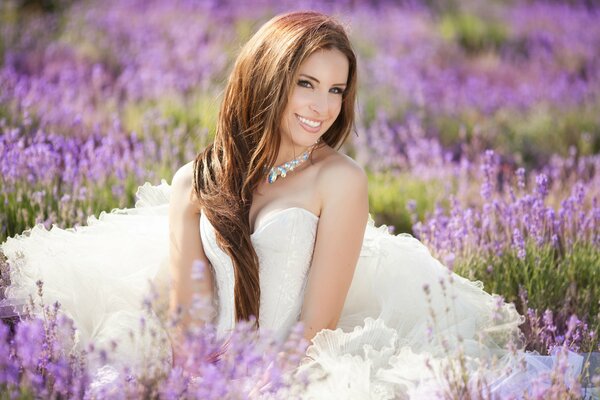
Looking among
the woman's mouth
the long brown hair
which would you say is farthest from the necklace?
the woman's mouth

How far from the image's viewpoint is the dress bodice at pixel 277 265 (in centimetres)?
297

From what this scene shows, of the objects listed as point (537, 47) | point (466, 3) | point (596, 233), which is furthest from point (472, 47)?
point (596, 233)

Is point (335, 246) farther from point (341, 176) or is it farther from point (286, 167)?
point (286, 167)

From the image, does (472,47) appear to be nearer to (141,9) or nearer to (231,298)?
(141,9)

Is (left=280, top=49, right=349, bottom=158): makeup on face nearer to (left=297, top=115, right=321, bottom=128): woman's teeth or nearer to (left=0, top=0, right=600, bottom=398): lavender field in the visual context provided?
(left=297, top=115, right=321, bottom=128): woman's teeth

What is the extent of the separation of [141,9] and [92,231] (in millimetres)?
7070

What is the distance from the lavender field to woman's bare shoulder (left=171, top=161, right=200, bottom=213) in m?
0.67

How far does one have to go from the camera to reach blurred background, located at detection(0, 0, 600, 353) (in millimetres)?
3742

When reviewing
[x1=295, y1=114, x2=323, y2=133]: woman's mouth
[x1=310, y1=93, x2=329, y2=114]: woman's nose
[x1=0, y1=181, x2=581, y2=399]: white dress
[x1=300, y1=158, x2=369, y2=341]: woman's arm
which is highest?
[x1=310, y1=93, x2=329, y2=114]: woman's nose

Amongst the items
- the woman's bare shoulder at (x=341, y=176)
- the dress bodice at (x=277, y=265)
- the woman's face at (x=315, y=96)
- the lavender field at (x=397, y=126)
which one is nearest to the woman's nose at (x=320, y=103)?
the woman's face at (x=315, y=96)

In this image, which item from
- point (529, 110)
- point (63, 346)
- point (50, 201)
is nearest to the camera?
point (63, 346)

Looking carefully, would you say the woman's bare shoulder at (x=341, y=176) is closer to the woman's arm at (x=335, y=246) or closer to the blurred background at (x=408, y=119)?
the woman's arm at (x=335, y=246)

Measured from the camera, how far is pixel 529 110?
770 centimetres

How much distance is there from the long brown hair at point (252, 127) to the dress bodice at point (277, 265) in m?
0.04
